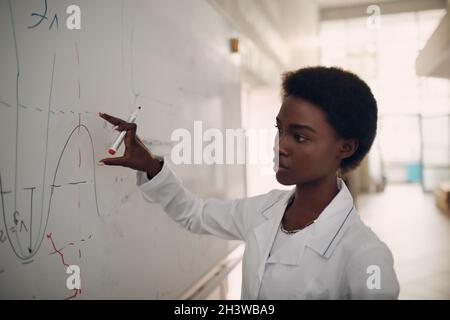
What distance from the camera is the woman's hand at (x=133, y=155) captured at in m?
0.84

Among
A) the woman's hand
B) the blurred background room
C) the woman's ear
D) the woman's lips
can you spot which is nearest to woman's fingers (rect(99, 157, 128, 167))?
the woman's hand

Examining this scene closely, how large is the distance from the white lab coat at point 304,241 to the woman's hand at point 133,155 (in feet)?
0.13

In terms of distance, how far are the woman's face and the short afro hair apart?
0.02 metres

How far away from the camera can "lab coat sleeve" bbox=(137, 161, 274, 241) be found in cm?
102

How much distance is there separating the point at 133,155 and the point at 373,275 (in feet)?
2.04

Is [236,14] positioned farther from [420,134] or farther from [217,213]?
[420,134]

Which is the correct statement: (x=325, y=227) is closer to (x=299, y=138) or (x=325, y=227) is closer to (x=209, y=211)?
(x=299, y=138)

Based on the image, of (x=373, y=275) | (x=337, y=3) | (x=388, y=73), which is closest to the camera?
(x=373, y=275)

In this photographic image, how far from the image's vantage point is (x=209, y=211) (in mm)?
1076

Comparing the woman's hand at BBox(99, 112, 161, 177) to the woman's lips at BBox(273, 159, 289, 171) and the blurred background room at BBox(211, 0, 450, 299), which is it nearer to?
the woman's lips at BBox(273, 159, 289, 171)

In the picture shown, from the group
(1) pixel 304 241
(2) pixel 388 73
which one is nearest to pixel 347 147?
(1) pixel 304 241

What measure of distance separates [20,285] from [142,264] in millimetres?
470
